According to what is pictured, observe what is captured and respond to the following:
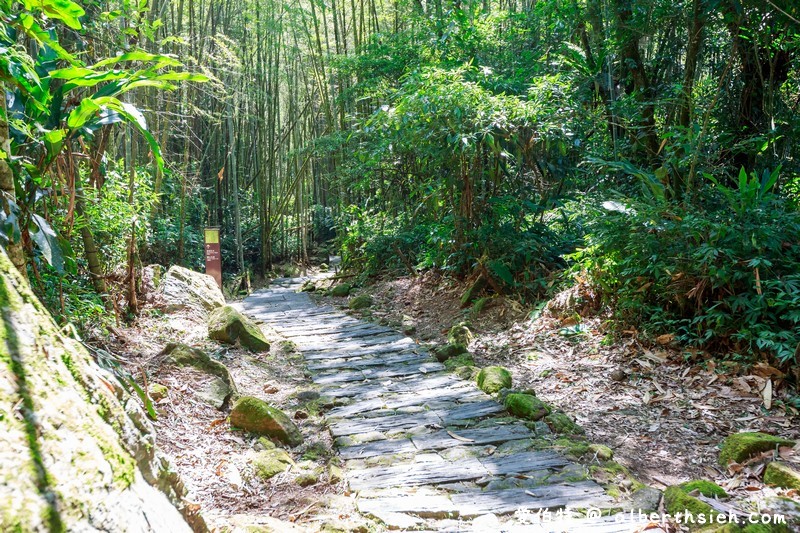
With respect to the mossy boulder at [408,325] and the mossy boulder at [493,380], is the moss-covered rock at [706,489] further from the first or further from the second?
the mossy boulder at [408,325]

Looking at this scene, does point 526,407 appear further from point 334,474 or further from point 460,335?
point 460,335

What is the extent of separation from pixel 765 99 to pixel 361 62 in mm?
5212

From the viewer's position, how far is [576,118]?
18.2 feet

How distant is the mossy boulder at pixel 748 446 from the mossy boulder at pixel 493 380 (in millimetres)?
1339

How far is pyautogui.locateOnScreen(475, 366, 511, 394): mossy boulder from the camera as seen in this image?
12.2ft

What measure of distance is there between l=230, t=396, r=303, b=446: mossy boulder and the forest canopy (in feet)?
3.25

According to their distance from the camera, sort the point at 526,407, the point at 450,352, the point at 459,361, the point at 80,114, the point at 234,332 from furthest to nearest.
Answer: the point at 234,332
the point at 450,352
the point at 459,361
the point at 526,407
the point at 80,114

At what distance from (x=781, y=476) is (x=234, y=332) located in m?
3.91

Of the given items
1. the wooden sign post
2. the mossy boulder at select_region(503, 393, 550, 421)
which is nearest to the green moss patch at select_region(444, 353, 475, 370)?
the mossy boulder at select_region(503, 393, 550, 421)

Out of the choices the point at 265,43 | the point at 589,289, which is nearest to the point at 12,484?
the point at 589,289

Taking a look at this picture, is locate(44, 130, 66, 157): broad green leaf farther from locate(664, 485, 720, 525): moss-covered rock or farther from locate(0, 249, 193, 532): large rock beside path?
locate(664, 485, 720, 525): moss-covered rock

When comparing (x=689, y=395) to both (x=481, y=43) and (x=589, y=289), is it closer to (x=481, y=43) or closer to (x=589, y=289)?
(x=589, y=289)

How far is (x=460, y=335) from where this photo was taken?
16.3ft

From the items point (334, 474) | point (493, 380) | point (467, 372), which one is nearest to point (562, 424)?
point (493, 380)
